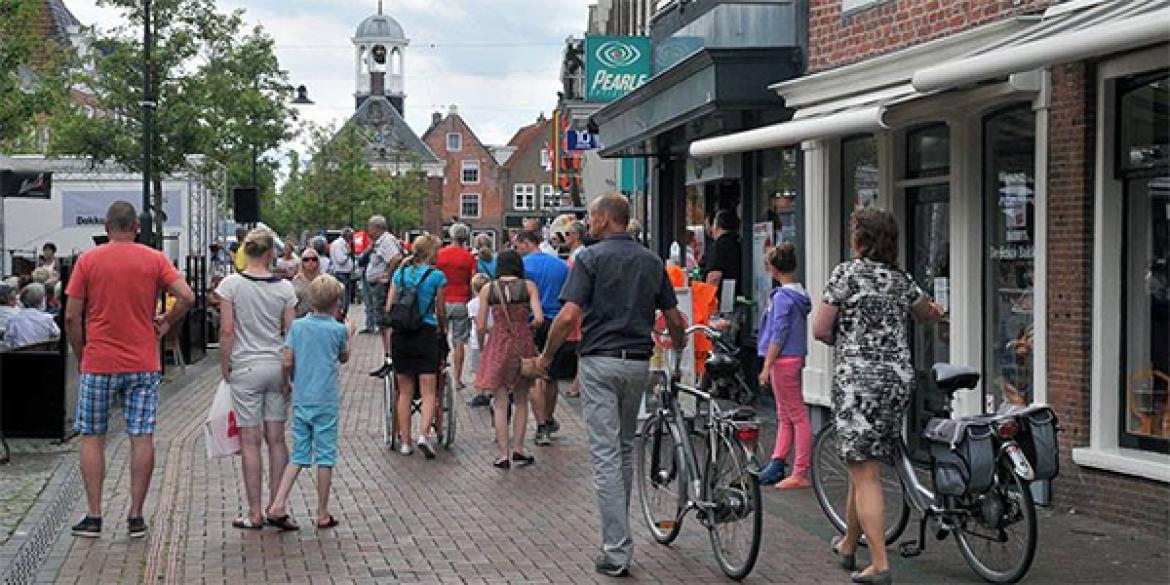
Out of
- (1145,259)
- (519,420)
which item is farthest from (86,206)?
(1145,259)

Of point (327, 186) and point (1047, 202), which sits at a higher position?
point (327, 186)

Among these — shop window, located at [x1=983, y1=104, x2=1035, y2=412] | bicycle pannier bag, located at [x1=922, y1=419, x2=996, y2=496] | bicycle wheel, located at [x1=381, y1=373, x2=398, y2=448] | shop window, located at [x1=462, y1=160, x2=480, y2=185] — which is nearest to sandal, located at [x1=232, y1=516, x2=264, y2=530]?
bicycle wheel, located at [x1=381, y1=373, x2=398, y2=448]

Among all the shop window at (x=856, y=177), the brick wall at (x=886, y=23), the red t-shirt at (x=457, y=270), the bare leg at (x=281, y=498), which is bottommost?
the bare leg at (x=281, y=498)

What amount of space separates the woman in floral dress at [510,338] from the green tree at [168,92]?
22437 millimetres

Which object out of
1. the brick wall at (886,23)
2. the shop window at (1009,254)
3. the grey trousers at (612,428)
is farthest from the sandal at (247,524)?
the brick wall at (886,23)

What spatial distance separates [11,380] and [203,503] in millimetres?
4086

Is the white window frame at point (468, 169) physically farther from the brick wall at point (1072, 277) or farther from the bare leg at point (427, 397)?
the brick wall at point (1072, 277)

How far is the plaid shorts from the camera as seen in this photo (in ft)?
31.7

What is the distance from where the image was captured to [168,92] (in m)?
37.0

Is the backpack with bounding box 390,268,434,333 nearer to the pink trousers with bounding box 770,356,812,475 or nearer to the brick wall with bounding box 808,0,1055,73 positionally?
the pink trousers with bounding box 770,356,812,475

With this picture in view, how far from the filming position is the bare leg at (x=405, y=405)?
13367 millimetres

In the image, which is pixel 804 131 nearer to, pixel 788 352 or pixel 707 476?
pixel 788 352

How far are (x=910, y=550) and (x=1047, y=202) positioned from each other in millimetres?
3036

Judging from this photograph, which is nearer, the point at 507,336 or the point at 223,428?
the point at 223,428
